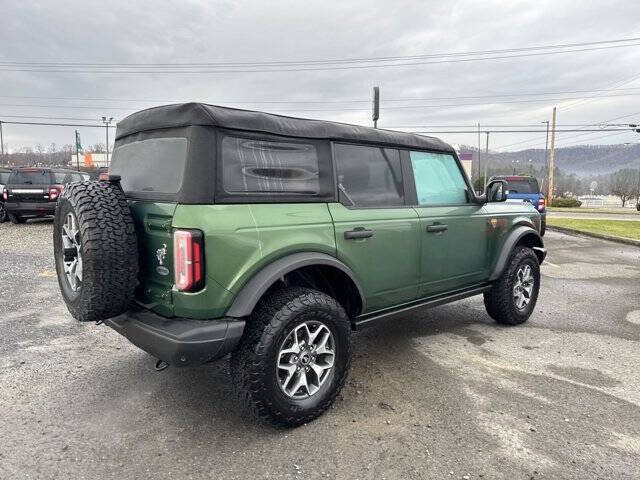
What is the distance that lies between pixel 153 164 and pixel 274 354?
144 cm

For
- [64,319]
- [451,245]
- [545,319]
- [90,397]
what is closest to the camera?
[90,397]

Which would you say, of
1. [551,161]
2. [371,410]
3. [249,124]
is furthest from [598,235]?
[551,161]

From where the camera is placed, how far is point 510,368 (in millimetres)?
3756

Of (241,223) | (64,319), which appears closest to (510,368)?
(241,223)

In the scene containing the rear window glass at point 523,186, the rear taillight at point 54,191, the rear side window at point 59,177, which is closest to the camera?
the rear taillight at point 54,191

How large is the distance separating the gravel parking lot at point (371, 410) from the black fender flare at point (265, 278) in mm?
806

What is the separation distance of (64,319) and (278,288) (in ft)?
10.2

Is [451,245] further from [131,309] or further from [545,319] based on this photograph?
[131,309]

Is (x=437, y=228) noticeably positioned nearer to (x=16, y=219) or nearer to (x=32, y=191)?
(x=32, y=191)

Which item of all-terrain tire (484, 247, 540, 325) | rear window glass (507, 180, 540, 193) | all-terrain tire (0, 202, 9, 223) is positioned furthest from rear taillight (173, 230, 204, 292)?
all-terrain tire (0, 202, 9, 223)

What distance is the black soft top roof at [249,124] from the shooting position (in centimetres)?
268

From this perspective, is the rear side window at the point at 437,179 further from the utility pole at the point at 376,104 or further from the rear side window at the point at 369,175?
the utility pole at the point at 376,104

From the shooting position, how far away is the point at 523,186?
13250 millimetres

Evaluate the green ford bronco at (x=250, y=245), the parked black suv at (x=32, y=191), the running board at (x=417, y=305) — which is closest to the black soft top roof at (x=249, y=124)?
the green ford bronco at (x=250, y=245)
